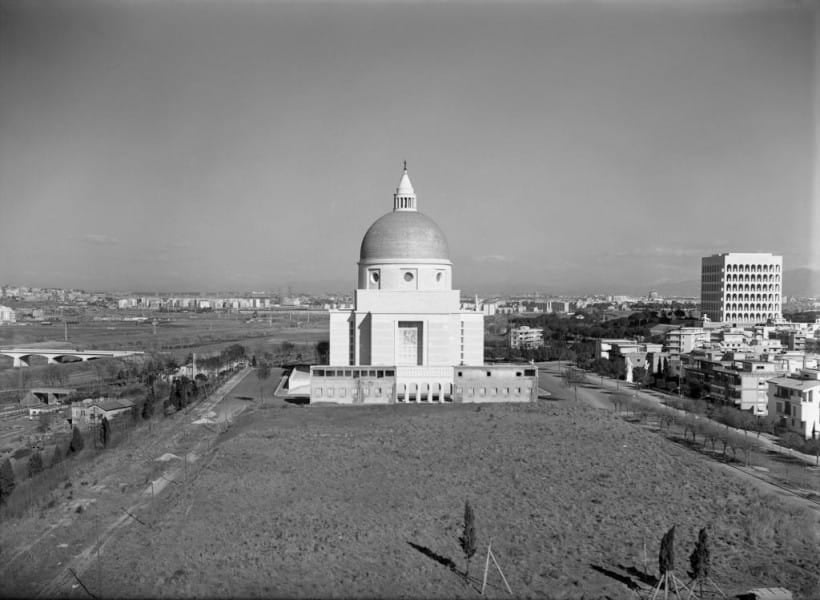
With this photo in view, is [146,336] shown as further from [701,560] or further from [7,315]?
[701,560]

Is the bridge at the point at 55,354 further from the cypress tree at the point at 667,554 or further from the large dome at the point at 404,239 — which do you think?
the cypress tree at the point at 667,554

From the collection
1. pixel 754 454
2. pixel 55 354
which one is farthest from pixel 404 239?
pixel 55 354

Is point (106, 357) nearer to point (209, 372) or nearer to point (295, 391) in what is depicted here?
point (209, 372)

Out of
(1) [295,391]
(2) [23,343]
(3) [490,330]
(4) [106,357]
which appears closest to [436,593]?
(1) [295,391]

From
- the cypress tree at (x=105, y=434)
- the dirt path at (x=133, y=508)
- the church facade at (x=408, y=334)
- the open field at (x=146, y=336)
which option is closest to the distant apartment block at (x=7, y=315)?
the open field at (x=146, y=336)

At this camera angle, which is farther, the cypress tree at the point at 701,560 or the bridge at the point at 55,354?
the bridge at the point at 55,354

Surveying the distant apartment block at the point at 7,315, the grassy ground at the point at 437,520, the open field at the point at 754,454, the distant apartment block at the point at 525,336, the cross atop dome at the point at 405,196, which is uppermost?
the cross atop dome at the point at 405,196

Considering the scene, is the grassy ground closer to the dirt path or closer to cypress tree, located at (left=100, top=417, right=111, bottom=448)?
the dirt path
